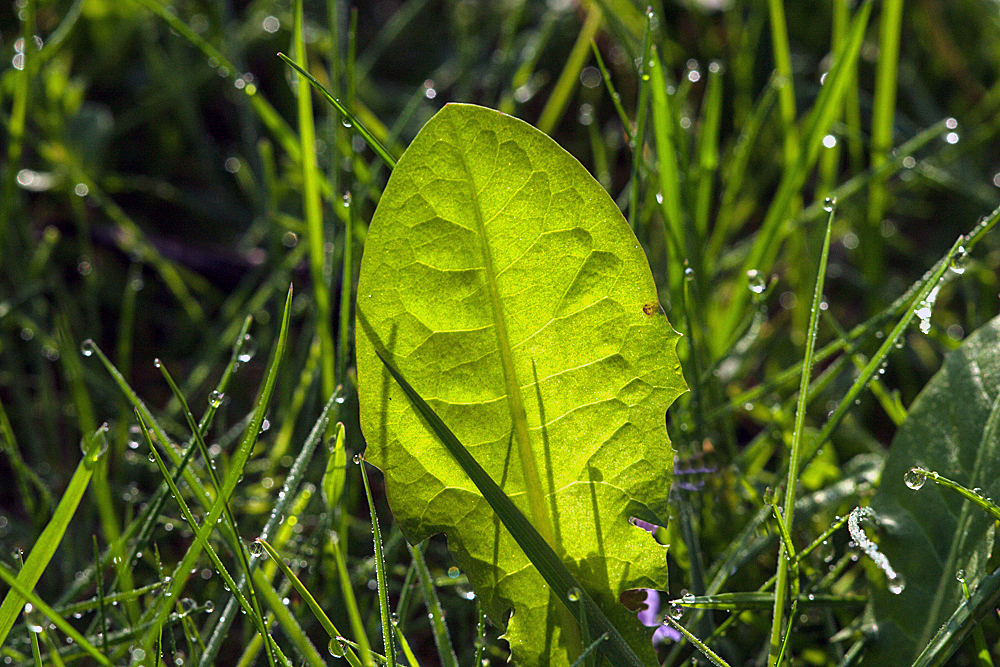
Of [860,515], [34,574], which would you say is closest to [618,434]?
[860,515]

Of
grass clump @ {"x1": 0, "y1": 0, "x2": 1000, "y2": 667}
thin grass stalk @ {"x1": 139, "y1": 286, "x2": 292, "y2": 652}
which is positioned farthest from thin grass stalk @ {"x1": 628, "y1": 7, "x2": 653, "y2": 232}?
thin grass stalk @ {"x1": 139, "y1": 286, "x2": 292, "y2": 652}

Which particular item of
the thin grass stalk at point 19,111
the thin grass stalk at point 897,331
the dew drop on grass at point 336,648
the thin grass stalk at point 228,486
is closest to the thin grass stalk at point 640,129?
the thin grass stalk at point 897,331

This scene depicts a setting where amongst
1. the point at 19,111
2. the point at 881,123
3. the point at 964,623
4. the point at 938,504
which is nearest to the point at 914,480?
the point at 938,504

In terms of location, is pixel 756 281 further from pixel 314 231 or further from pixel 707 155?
pixel 314 231

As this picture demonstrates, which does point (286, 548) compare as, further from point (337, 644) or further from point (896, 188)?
point (896, 188)

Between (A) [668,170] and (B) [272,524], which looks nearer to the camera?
(B) [272,524]

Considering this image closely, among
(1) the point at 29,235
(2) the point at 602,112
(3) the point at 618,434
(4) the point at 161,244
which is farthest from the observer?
(2) the point at 602,112

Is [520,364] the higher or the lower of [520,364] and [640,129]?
the lower
